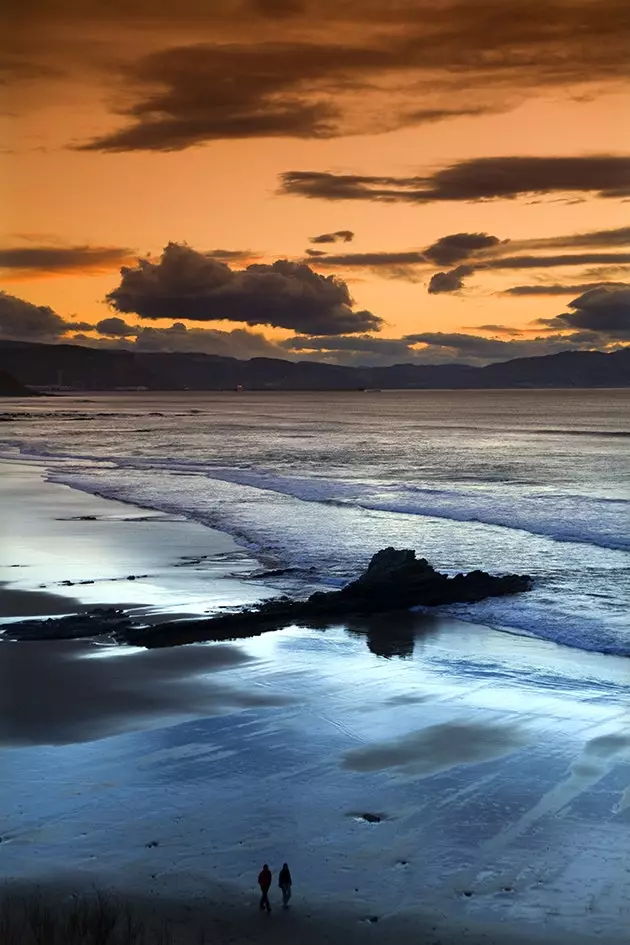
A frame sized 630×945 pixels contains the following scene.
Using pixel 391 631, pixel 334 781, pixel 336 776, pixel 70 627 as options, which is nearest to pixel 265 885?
pixel 334 781

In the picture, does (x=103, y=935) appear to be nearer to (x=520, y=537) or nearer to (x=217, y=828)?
(x=217, y=828)

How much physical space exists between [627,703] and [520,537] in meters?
19.6

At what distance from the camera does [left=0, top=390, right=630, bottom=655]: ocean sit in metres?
25.9

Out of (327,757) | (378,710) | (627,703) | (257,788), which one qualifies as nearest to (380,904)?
(257,788)

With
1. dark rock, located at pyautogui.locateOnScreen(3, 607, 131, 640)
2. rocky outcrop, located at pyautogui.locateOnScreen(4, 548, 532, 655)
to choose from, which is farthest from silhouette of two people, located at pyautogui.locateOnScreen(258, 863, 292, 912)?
dark rock, located at pyautogui.locateOnScreen(3, 607, 131, 640)

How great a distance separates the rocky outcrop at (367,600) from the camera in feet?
70.1

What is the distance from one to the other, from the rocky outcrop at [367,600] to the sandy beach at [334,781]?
2.62 ft

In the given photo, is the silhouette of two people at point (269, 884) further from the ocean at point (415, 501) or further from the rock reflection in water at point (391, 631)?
the ocean at point (415, 501)

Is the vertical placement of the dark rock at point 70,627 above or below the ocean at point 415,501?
below

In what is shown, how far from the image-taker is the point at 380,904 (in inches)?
392

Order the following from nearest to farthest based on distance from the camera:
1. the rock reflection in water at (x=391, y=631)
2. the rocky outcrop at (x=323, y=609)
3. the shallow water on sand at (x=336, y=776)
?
the shallow water on sand at (x=336, y=776) → the rock reflection in water at (x=391, y=631) → the rocky outcrop at (x=323, y=609)

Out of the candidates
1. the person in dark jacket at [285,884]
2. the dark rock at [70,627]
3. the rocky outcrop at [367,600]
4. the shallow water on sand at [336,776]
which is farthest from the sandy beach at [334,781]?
the rocky outcrop at [367,600]

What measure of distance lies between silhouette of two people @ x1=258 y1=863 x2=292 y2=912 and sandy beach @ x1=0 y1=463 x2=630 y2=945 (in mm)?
145

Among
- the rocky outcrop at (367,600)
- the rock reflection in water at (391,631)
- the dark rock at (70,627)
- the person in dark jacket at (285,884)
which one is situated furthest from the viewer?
the rocky outcrop at (367,600)
